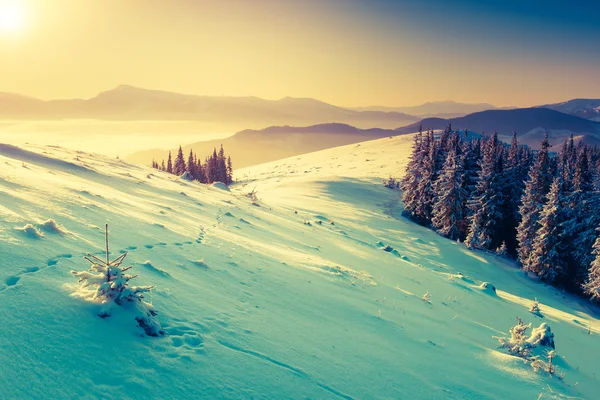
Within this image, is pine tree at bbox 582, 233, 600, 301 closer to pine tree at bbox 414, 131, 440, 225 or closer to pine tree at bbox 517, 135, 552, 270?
pine tree at bbox 517, 135, 552, 270

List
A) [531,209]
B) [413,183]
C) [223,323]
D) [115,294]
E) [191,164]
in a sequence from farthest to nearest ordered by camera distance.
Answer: [191,164]
[413,183]
[531,209]
[223,323]
[115,294]

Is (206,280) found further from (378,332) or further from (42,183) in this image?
(42,183)

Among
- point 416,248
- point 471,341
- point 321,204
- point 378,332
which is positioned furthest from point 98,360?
point 321,204

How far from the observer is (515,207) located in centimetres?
4153

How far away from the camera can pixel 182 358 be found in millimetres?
4059

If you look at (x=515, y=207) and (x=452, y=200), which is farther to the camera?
(x=515, y=207)

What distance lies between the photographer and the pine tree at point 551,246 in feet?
104

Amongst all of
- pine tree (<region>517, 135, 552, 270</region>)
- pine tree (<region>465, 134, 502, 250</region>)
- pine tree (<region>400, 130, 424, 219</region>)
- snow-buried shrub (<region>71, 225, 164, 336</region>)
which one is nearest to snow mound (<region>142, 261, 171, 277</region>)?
snow-buried shrub (<region>71, 225, 164, 336</region>)

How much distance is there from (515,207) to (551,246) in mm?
10412

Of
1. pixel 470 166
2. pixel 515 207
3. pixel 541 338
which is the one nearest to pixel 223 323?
pixel 541 338

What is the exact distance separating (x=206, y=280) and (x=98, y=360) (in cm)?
351

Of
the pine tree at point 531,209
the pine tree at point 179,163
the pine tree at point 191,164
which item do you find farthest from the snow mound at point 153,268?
the pine tree at point 191,164

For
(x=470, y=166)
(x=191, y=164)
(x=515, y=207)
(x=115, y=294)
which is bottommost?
(x=515, y=207)

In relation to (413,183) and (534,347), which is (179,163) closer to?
(413,183)
